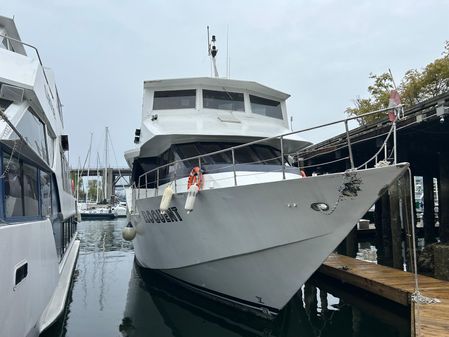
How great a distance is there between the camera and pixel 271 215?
19.2 feet

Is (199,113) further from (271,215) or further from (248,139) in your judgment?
(271,215)

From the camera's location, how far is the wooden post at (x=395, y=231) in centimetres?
1032

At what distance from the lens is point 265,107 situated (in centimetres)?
949

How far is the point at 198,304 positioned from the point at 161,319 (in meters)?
0.84

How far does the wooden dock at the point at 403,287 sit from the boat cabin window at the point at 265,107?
388 centimetres

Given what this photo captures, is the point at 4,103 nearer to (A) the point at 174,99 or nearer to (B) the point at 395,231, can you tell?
(A) the point at 174,99

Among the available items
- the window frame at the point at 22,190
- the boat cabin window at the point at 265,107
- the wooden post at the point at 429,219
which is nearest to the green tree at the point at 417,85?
the wooden post at the point at 429,219

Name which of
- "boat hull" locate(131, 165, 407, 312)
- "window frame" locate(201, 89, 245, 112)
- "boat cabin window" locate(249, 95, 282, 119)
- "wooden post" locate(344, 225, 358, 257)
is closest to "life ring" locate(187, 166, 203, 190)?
"boat hull" locate(131, 165, 407, 312)

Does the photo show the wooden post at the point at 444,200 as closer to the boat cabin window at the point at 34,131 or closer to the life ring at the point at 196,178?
the life ring at the point at 196,178

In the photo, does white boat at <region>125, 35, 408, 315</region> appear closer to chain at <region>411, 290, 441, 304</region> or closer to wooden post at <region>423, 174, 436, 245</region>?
chain at <region>411, 290, 441, 304</region>

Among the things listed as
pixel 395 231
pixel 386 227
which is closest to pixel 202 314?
pixel 395 231

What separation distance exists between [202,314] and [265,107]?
16.2 ft

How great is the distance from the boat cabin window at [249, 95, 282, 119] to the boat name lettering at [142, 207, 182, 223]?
130 inches

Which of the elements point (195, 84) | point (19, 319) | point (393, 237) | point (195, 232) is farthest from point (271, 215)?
point (393, 237)
